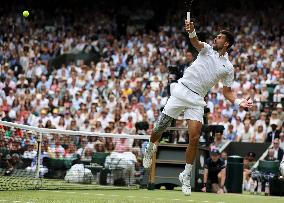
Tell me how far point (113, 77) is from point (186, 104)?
1860 cm

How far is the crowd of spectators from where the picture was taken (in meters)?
26.1

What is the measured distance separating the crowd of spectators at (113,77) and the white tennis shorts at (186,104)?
4784 mm

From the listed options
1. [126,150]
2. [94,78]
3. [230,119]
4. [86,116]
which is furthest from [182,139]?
[94,78]

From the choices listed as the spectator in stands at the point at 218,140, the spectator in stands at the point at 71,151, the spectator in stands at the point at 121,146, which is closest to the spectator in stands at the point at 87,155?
the spectator in stands at the point at 71,151

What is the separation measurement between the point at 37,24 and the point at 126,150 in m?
21.6

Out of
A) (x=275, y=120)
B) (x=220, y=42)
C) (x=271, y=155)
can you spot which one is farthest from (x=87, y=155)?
(x=275, y=120)

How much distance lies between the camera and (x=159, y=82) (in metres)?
31.2

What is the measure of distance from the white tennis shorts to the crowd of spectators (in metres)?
4.78

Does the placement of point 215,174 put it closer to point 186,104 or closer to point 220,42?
point 186,104

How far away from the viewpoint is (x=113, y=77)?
32969 mm

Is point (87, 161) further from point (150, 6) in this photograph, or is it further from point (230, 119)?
point (150, 6)

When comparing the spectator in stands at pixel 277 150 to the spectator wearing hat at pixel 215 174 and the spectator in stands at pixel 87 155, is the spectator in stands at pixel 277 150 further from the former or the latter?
the spectator in stands at pixel 87 155

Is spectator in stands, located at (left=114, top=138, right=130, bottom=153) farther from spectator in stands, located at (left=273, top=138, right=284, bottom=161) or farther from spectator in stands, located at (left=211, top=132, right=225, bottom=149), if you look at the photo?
spectator in stands, located at (left=273, top=138, right=284, bottom=161)

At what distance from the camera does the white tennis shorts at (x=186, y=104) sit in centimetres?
1441
